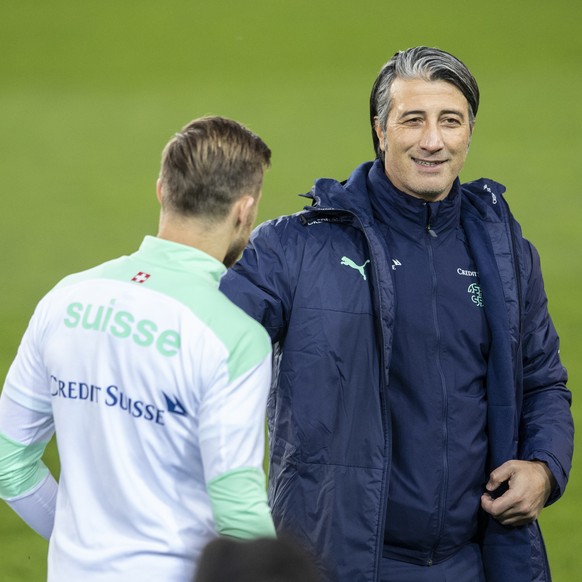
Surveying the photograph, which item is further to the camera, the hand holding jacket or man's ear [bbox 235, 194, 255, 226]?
the hand holding jacket

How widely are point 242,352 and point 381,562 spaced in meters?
0.69

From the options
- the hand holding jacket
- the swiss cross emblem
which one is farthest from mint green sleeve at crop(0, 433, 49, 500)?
the hand holding jacket

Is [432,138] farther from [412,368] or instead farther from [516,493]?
[516,493]

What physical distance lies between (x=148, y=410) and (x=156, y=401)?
0.05 feet

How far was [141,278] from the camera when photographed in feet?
4.77

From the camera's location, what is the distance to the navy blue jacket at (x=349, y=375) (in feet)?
6.24

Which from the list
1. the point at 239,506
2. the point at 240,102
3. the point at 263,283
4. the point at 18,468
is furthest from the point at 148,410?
the point at 240,102

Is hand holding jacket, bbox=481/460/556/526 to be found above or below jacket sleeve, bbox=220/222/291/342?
below

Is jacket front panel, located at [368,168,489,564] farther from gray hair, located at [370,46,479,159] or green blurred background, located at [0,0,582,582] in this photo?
green blurred background, located at [0,0,582,582]

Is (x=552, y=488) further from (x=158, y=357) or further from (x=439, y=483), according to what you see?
(x=158, y=357)

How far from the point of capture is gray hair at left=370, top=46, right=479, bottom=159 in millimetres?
2121

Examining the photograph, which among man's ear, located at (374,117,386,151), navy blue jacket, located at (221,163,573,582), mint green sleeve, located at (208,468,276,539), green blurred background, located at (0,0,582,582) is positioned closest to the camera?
mint green sleeve, located at (208,468,276,539)

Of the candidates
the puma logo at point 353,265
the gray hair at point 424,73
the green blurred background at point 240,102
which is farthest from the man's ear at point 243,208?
the green blurred background at point 240,102

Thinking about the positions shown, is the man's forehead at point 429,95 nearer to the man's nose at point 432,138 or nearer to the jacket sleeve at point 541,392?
the man's nose at point 432,138
